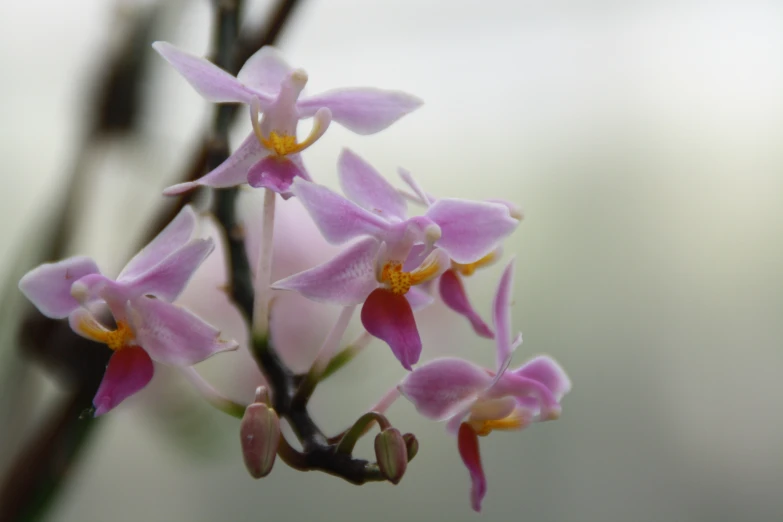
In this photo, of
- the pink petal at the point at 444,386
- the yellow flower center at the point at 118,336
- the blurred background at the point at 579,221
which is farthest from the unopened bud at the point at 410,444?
the blurred background at the point at 579,221

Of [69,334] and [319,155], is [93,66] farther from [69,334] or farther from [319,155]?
[319,155]

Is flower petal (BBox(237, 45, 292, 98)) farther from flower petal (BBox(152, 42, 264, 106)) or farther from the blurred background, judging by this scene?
the blurred background

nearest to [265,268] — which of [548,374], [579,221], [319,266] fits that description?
[319,266]

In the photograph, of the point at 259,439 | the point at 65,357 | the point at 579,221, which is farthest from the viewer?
the point at 579,221

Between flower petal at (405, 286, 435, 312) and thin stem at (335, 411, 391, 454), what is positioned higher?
flower petal at (405, 286, 435, 312)

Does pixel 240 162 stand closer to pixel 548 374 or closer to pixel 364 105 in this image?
pixel 364 105

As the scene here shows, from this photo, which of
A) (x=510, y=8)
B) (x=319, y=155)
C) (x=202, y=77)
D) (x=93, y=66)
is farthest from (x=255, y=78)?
(x=510, y=8)

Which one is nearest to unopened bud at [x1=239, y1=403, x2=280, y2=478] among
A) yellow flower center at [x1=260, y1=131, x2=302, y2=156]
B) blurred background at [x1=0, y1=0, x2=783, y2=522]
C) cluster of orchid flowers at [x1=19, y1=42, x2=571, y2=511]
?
cluster of orchid flowers at [x1=19, y1=42, x2=571, y2=511]
